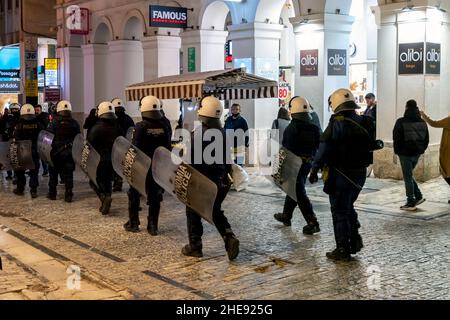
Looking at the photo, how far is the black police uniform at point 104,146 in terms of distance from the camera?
1087 cm

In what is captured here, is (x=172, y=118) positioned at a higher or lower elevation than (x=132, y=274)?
higher

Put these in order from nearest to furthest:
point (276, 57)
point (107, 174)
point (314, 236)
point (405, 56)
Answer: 1. point (314, 236)
2. point (107, 174)
3. point (405, 56)
4. point (276, 57)

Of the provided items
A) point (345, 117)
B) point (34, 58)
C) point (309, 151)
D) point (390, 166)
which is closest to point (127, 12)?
point (34, 58)

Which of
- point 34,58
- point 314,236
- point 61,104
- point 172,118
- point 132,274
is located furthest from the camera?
point 34,58

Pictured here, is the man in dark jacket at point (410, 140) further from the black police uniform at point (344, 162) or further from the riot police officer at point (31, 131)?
the riot police officer at point (31, 131)

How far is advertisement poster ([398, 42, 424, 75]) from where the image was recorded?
520 inches

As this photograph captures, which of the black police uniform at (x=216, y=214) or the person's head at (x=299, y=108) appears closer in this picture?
the black police uniform at (x=216, y=214)

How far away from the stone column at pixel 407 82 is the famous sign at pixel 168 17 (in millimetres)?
6807

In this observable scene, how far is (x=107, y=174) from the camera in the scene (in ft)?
36.3

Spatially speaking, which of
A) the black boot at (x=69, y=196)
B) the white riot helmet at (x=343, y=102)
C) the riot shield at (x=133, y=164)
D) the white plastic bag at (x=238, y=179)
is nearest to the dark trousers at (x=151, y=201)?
the riot shield at (x=133, y=164)

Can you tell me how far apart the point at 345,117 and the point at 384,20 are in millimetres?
7084

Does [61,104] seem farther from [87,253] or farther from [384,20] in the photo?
[384,20]

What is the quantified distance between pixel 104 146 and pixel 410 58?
6725 millimetres

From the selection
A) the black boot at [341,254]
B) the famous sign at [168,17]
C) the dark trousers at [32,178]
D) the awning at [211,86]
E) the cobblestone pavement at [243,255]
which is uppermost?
the famous sign at [168,17]
